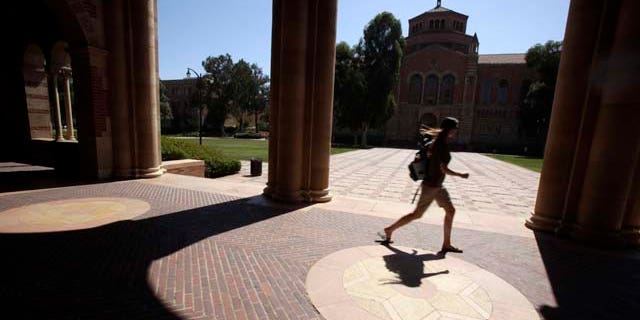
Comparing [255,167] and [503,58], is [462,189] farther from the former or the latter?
[503,58]

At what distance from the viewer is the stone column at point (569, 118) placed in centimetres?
499

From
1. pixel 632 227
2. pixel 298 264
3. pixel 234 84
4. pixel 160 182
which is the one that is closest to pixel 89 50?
pixel 160 182

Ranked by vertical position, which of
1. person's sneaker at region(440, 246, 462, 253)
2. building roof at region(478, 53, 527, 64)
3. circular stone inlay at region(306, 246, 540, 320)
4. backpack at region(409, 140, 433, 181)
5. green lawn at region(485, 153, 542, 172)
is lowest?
green lawn at region(485, 153, 542, 172)

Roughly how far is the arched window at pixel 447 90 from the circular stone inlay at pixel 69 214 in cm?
4915

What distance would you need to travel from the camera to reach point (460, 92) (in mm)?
45656

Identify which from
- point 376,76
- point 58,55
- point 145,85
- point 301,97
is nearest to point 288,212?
point 301,97

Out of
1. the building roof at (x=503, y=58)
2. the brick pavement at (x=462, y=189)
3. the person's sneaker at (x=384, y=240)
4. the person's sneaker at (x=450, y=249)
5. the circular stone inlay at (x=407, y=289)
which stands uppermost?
the building roof at (x=503, y=58)

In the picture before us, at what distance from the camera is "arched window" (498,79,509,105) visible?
45.3 meters

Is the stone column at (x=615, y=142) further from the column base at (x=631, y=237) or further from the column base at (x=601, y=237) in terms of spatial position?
the column base at (x=631, y=237)

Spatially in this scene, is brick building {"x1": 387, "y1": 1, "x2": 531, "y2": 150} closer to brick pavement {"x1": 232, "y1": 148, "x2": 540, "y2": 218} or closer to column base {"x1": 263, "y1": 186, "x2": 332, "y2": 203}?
brick pavement {"x1": 232, "y1": 148, "x2": 540, "y2": 218}

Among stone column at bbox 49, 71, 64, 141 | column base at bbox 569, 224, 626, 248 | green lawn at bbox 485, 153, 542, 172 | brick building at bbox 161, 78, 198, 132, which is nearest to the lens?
column base at bbox 569, 224, 626, 248

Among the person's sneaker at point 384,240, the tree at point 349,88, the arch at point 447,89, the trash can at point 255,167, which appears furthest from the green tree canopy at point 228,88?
the person's sneaker at point 384,240

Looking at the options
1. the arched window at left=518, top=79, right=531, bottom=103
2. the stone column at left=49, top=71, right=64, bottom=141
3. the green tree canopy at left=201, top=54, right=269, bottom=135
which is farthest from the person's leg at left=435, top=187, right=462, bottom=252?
the green tree canopy at left=201, top=54, right=269, bottom=135

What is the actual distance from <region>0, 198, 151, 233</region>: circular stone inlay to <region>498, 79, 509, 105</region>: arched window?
174 ft
